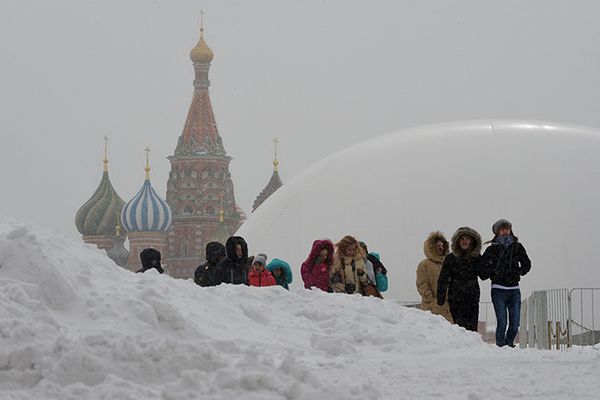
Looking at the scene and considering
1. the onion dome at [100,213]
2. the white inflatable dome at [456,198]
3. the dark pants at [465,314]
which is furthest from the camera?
the onion dome at [100,213]

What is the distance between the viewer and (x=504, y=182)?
29.2m

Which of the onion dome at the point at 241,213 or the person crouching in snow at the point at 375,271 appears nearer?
the person crouching in snow at the point at 375,271

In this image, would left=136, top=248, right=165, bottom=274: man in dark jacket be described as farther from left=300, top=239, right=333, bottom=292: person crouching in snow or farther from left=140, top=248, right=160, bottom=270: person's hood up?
left=300, top=239, right=333, bottom=292: person crouching in snow

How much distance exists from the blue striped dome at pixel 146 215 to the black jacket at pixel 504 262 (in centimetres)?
8395

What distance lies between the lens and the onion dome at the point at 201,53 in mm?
107812

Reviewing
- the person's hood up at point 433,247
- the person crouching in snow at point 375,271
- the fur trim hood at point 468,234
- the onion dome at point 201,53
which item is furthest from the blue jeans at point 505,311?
the onion dome at point 201,53

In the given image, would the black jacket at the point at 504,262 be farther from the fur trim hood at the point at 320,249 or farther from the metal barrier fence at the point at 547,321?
the fur trim hood at the point at 320,249

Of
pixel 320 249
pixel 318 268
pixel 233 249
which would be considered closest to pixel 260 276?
pixel 233 249

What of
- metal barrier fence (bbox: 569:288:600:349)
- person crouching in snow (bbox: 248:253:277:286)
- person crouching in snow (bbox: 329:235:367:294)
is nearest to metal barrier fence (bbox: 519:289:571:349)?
person crouching in snow (bbox: 329:235:367:294)

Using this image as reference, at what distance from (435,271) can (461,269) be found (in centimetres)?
53

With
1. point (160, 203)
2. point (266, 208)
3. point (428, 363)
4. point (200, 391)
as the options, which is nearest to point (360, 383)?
point (200, 391)

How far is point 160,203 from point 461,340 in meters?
86.2

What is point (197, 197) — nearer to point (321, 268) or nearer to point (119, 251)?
point (119, 251)

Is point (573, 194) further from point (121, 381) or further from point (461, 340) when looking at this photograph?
point (121, 381)
